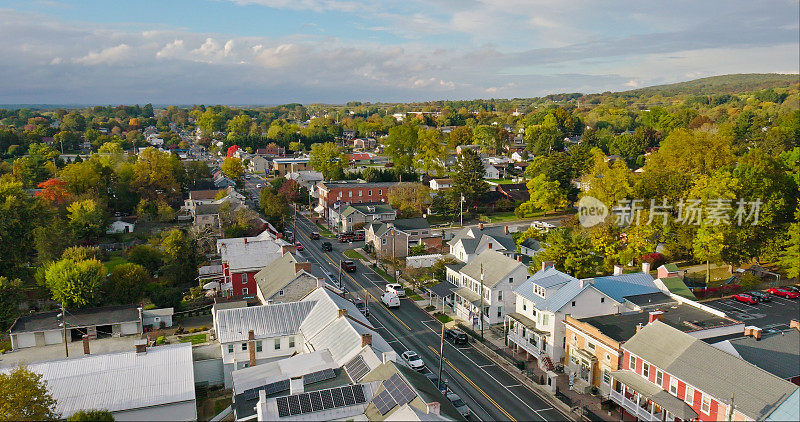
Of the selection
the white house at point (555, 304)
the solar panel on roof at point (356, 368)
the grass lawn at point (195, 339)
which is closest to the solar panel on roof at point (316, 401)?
the solar panel on roof at point (356, 368)

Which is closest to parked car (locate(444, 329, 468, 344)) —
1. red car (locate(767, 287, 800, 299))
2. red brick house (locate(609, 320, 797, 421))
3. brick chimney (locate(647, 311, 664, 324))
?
red brick house (locate(609, 320, 797, 421))

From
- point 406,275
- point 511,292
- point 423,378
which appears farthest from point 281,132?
point 423,378

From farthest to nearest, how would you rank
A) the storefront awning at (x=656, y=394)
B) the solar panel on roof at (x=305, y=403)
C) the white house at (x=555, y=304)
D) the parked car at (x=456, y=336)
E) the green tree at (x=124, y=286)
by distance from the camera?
1. the green tree at (x=124, y=286)
2. the parked car at (x=456, y=336)
3. the white house at (x=555, y=304)
4. the storefront awning at (x=656, y=394)
5. the solar panel on roof at (x=305, y=403)

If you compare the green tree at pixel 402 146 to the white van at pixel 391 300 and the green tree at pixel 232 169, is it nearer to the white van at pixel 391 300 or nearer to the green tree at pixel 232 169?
the green tree at pixel 232 169

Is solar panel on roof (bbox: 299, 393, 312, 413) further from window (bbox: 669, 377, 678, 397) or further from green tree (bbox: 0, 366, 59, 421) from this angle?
window (bbox: 669, 377, 678, 397)

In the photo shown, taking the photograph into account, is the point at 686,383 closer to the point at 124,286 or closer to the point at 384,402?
the point at 384,402
